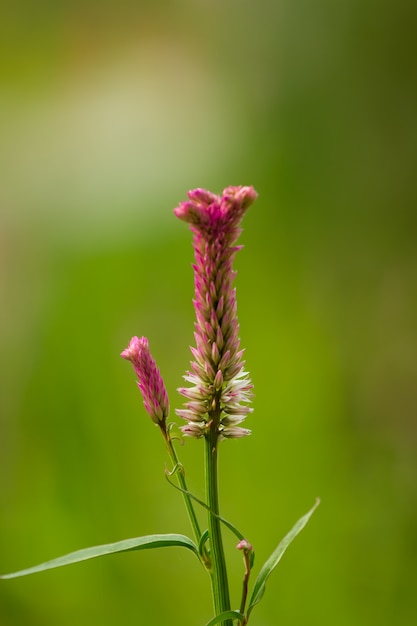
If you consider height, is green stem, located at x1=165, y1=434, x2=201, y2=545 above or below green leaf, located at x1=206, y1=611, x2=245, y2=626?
above

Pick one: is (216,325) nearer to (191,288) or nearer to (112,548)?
(112,548)

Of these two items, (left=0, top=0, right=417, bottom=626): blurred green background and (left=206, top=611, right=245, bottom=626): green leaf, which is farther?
(left=0, top=0, right=417, bottom=626): blurred green background

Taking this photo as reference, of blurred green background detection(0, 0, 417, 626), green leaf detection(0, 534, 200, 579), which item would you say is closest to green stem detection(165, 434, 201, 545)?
green leaf detection(0, 534, 200, 579)

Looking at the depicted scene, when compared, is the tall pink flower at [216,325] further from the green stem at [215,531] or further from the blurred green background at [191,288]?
the blurred green background at [191,288]

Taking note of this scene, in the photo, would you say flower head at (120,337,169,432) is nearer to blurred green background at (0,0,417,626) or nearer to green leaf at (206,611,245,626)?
green leaf at (206,611,245,626)

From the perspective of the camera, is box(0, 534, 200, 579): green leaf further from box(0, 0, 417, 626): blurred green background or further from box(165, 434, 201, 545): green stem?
box(0, 0, 417, 626): blurred green background

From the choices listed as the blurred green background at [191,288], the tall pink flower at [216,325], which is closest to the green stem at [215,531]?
the tall pink flower at [216,325]

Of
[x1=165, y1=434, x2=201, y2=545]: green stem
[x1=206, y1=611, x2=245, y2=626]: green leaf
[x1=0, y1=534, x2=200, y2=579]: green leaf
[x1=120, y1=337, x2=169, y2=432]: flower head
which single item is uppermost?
[x1=120, y1=337, x2=169, y2=432]: flower head

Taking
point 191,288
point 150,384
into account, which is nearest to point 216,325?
point 150,384
